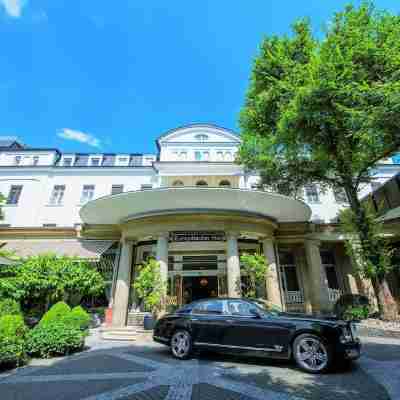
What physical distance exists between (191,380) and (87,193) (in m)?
20.4

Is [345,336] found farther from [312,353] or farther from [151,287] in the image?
[151,287]

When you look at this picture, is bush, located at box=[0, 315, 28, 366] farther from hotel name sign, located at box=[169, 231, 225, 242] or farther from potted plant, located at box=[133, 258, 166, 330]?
hotel name sign, located at box=[169, 231, 225, 242]

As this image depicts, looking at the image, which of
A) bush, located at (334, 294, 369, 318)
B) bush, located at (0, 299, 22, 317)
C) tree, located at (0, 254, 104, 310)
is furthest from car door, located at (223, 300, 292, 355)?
bush, located at (334, 294, 369, 318)

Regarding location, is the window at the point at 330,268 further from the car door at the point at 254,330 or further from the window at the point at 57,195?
the window at the point at 57,195

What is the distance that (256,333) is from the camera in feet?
19.6

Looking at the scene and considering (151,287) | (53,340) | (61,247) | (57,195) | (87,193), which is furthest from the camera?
(87,193)

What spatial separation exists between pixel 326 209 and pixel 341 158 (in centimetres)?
1004

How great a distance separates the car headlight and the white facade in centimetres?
1535

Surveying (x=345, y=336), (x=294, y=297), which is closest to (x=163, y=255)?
(x=345, y=336)

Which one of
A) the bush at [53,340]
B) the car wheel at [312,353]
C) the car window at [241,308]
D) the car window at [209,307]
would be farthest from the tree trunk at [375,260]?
the bush at [53,340]

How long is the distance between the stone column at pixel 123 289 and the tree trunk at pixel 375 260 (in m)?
12.3

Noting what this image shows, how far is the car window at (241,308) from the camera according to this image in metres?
6.39

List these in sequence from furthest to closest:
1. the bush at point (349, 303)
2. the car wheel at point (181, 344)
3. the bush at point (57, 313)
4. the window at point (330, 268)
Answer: the window at point (330, 268) → the bush at point (349, 303) → the bush at point (57, 313) → the car wheel at point (181, 344)

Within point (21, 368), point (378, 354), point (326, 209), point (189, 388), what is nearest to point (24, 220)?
point (21, 368)
